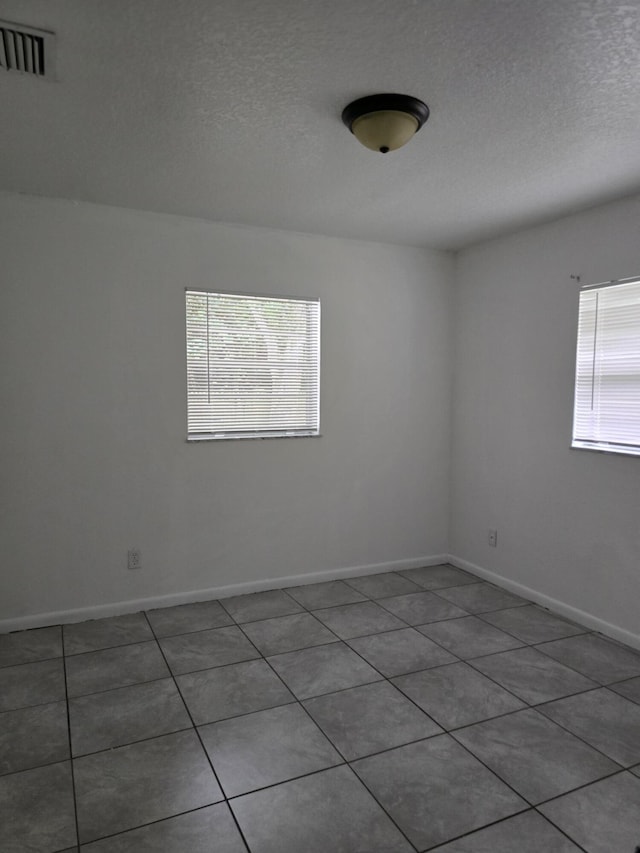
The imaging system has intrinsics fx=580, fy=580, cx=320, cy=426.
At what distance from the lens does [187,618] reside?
3.50 meters

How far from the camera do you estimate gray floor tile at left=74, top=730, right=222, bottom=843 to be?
74.4 inches

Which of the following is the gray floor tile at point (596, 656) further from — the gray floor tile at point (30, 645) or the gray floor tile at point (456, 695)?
the gray floor tile at point (30, 645)

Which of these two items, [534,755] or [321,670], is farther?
[321,670]

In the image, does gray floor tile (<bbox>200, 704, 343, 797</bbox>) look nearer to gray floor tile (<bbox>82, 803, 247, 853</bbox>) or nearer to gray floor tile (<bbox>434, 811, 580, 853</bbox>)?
gray floor tile (<bbox>82, 803, 247, 853</bbox>)

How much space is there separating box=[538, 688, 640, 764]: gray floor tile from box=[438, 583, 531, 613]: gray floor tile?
104 centimetres

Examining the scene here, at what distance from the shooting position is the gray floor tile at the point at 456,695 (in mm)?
2500

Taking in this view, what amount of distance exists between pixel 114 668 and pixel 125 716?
0.46 m

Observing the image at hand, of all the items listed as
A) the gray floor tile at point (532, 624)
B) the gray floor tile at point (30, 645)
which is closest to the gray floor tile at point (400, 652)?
the gray floor tile at point (532, 624)

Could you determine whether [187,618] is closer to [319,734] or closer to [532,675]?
[319,734]

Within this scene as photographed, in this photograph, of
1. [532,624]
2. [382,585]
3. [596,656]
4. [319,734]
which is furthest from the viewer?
[382,585]

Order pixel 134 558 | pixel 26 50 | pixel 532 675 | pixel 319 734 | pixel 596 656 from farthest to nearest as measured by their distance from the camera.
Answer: pixel 134 558 → pixel 596 656 → pixel 532 675 → pixel 319 734 → pixel 26 50

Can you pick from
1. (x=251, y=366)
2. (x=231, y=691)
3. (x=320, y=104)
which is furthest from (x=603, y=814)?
(x=251, y=366)

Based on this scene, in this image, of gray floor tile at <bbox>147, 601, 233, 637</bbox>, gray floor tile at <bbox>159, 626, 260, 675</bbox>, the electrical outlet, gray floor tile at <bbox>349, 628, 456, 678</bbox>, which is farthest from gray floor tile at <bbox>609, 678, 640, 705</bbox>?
the electrical outlet

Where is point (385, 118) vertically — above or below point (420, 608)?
above
